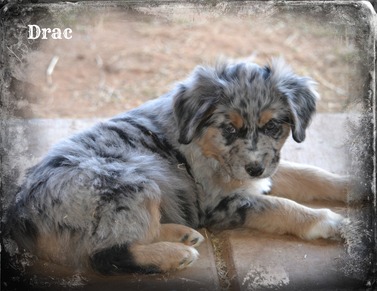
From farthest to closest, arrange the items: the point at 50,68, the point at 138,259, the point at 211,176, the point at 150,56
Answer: the point at 150,56 → the point at 50,68 → the point at 211,176 → the point at 138,259

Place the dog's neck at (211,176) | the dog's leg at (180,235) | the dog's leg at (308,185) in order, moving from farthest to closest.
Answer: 1. the dog's leg at (308,185)
2. the dog's neck at (211,176)
3. the dog's leg at (180,235)

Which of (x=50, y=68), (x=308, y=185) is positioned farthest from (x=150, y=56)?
(x=308, y=185)

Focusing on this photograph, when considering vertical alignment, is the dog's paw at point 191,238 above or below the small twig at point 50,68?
below

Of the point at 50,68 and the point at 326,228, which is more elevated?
the point at 50,68

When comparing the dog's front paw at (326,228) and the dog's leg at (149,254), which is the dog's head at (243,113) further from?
the dog's leg at (149,254)

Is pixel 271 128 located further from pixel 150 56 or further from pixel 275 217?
pixel 150 56

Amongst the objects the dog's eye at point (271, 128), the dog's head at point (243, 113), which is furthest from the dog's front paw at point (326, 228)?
the dog's eye at point (271, 128)

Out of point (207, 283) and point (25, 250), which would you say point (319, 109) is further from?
point (25, 250)
